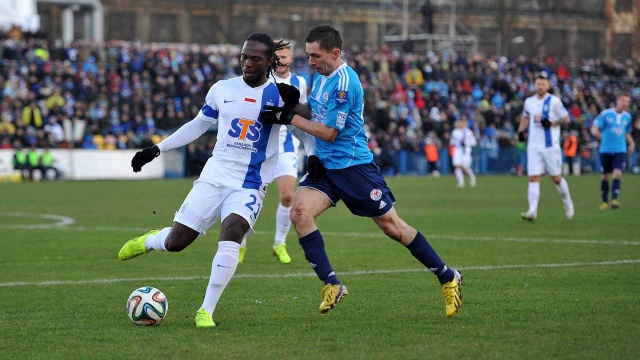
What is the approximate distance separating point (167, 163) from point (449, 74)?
50.2 ft

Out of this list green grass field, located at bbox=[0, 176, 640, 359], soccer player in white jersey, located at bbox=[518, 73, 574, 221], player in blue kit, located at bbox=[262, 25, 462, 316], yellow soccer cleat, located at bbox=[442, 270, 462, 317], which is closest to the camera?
green grass field, located at bbox=[0, 176, 640, 359]

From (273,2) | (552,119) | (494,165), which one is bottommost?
(494,165)

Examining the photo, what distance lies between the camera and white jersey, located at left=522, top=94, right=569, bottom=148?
1814 centimetres

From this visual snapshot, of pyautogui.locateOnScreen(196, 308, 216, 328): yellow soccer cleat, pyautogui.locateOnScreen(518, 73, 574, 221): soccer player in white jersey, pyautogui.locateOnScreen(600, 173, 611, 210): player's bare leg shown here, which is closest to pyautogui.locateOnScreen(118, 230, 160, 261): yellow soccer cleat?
pyautogui.locateOnScreen(196, 308, 216, 328): yellow soccer cleat

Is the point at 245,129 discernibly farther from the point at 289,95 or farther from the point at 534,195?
the point at 534,195

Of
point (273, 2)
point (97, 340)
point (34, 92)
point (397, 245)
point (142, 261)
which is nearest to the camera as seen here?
point (97, 340)

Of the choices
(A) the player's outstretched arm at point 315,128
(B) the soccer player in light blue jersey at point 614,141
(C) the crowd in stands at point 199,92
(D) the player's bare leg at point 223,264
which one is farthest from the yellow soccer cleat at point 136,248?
(C) the crowd in stands at point 199,92

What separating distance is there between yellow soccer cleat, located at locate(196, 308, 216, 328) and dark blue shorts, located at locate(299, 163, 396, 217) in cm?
134

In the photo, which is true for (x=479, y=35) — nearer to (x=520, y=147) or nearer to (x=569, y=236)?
(x=520, y=147)

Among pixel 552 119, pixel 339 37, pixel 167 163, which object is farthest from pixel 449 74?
pixel 339 37

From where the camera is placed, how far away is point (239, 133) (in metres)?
8.27

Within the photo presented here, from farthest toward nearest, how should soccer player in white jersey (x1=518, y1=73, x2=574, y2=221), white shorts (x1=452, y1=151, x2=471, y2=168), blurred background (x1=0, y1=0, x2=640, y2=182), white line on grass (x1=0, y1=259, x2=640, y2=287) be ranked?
blurred background (x1=0, y1=0, x2=640, y2=182)
white shorts (x1=452, y1=151, x2=471, y2=168)
soccer player in white jersey (x1=518, y1=73, x2=574, y2=221)
white line on grass (x1=0, y1=259, x2=640, y2=287)

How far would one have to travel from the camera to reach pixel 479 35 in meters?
87.6

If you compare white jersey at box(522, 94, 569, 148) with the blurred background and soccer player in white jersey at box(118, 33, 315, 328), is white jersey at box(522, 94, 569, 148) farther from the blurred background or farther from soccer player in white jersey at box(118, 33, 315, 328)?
the blurred background
